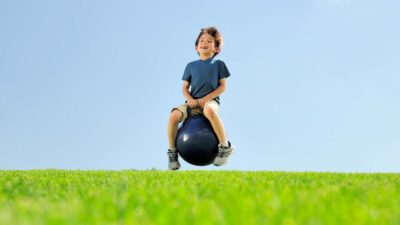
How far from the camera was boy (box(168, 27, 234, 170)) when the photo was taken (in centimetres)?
977

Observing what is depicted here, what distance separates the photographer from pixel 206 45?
1041 centimetres

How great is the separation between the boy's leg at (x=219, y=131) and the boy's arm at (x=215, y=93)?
109mm

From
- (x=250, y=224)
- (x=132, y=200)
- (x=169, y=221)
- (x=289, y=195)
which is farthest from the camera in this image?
(x=289, y=195)

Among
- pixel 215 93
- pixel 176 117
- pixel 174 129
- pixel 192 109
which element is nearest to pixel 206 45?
pixel 215 93

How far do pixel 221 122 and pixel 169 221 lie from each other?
714cm

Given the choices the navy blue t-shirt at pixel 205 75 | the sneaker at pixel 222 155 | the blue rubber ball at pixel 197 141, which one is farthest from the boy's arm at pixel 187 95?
the sneaker at pixel 222 155

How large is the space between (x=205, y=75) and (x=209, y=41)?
2.37 feet

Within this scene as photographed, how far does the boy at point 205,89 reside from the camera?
32.1ft

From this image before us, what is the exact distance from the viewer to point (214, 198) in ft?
13.1

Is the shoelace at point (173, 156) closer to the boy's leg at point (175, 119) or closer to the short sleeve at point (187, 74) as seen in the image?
the boy's leg at point (175, 119)

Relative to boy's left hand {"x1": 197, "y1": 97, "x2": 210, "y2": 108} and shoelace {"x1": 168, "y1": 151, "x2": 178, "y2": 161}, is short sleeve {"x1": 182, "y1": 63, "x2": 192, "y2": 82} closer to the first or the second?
boy's left hand {"x1": 197, "y1": 97, "x2": 210, "y2": 108}

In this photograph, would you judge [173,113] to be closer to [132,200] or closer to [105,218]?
[132,200]

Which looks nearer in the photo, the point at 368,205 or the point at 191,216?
the point at 191,216

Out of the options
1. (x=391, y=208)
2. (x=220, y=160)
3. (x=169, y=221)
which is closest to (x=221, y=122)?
(x=220, y=160)
